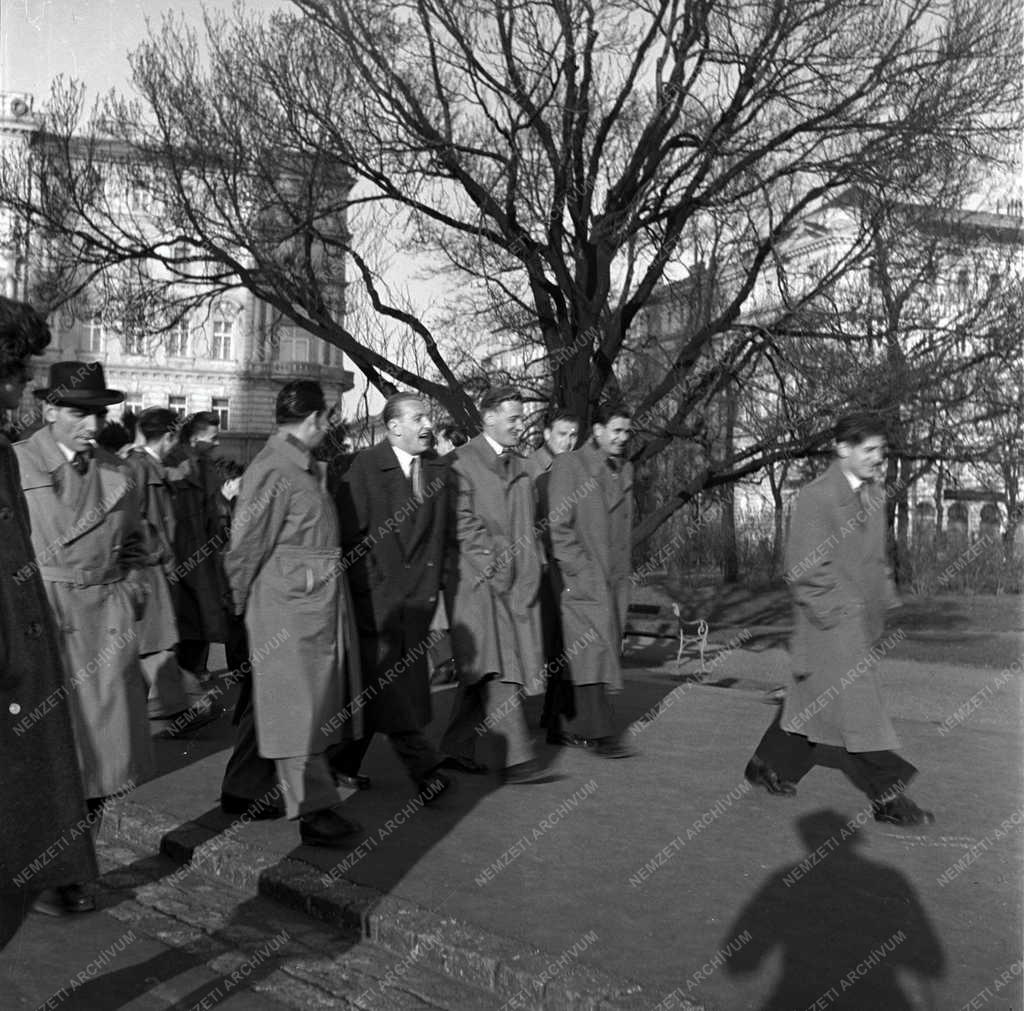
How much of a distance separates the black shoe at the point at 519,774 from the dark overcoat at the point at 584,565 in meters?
0.80

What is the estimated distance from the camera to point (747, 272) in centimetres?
1681

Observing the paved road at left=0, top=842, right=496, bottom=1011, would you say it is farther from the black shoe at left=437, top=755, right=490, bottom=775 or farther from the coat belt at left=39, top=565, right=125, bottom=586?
the black shoe at left=437, top=755, right=490, bottom=775

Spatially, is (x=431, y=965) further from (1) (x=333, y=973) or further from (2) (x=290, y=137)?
(2) (x=290, y=137)

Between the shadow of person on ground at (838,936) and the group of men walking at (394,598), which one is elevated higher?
the group of men walking at (394,598)

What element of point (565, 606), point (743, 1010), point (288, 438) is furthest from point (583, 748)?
point (743, 1010)

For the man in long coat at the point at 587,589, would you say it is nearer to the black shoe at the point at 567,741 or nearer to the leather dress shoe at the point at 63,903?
the black shoe at the point at 567,741

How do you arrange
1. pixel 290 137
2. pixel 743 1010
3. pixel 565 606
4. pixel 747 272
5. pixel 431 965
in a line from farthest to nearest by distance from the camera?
pixel 747 272 < pixel 290 137 < pixel 565 606 < pixel 431 965 < pixel 743 1010

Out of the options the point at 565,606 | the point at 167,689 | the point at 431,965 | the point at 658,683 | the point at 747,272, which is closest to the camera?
the point at 431,965

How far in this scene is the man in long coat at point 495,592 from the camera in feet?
24.7

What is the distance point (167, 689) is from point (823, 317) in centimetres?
970

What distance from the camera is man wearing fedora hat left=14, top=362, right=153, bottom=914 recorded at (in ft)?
19.1

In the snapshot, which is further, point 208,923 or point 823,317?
point 823,317

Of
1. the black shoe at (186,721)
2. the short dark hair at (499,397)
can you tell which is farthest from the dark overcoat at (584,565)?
the black shoe at (186,721)

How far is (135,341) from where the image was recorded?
18484 millimetres
